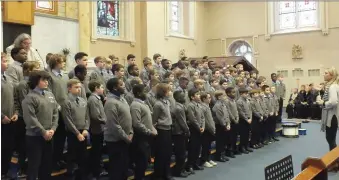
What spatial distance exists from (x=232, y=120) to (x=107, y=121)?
9.40 ft

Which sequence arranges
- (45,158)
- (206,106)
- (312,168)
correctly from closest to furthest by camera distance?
(312,168), (45,158), (206,106)

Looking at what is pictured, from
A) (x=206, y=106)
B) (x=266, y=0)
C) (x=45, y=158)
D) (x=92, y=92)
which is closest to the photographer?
(x=45, y=158)

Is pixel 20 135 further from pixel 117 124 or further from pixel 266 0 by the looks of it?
pixel 266 0

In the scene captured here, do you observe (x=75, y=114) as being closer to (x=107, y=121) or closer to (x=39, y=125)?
(x=107, y=121)

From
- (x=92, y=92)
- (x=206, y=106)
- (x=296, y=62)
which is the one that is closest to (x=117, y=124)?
(x=92, y=92)

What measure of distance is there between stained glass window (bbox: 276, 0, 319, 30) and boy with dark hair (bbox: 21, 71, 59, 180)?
13009 mm

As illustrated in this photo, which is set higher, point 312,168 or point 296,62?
point 296,62

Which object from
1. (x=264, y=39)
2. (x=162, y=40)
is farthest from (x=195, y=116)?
(x=264, y=39)

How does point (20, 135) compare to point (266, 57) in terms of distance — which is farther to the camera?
point (266, 57)

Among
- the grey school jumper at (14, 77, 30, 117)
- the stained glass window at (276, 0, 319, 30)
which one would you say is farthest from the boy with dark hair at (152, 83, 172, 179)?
the stained glass window at (276, 0, 319, 30)

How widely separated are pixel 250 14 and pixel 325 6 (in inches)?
118

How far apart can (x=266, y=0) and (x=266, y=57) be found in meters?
2.32

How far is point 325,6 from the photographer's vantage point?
550 inches

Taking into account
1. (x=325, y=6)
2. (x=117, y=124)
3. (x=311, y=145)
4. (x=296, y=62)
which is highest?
(x=325, y=6)
